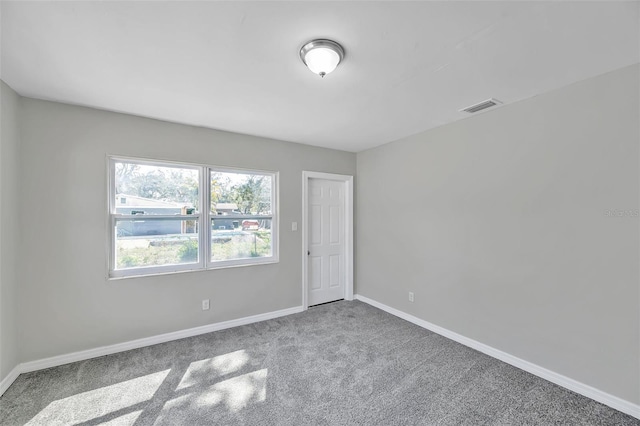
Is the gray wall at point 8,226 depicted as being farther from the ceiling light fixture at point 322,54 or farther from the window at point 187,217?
the ceiling light fixture at point 322,54

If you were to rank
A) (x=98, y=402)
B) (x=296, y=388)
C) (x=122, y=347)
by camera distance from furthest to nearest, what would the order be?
(x=122, y=347)
(x=296, y=388)
(x=98, y=402)

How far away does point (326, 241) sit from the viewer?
4.32 metres

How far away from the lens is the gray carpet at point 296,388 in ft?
6.19

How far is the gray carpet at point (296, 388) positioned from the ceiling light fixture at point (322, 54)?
7.98ft

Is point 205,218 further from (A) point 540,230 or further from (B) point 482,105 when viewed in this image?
(A) point 540,230

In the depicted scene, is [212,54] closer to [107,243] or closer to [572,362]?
[107,243]

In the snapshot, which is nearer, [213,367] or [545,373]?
[545,373]

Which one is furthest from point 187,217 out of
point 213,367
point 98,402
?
point 98,402

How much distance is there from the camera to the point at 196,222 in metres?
3.25

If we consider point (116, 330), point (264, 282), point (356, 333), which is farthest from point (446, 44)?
point (116, 330)

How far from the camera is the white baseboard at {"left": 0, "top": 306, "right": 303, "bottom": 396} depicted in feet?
7.71

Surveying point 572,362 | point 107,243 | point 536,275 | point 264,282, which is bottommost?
point 572,362

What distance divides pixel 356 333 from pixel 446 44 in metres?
2.97

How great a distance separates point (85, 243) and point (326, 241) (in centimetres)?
297
